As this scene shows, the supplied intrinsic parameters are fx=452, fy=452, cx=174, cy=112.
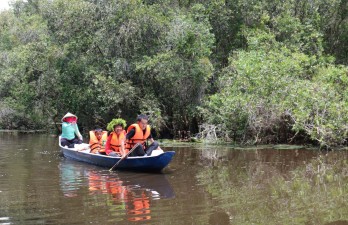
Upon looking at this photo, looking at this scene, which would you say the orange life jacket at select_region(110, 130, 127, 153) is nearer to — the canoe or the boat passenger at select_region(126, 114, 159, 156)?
the canoe

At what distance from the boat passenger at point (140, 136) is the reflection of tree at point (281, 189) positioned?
55.5 inches

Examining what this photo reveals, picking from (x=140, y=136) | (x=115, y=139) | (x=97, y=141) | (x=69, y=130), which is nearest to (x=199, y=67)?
(x=69, y=130)

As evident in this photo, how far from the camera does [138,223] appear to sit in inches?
212

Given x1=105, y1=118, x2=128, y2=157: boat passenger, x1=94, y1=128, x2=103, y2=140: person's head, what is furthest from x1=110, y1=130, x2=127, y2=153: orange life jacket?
x1=94, y1=128, x2=103, y2=140: person's head

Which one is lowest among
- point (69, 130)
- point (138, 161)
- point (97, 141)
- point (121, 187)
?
point (121, 187)

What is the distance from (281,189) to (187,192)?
1.57 metres

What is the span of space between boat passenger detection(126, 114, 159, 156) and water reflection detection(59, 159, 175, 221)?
0.61 meters

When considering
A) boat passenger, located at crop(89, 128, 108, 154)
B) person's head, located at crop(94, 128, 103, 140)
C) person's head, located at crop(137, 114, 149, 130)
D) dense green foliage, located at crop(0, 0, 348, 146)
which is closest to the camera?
person's head, located at crop(137, 114, 149, 130)

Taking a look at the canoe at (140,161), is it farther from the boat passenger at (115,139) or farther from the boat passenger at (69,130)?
the boat passenger at (69,130)

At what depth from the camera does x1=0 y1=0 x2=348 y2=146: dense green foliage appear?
1476cm

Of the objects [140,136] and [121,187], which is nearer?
[121,187]

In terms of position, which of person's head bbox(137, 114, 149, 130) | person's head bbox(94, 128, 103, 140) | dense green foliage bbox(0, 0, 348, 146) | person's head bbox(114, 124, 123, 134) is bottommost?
person's head bbox(94, 128, 103, 140)

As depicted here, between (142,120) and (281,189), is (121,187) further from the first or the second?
(281,189)

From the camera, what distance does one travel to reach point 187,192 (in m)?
7.41
